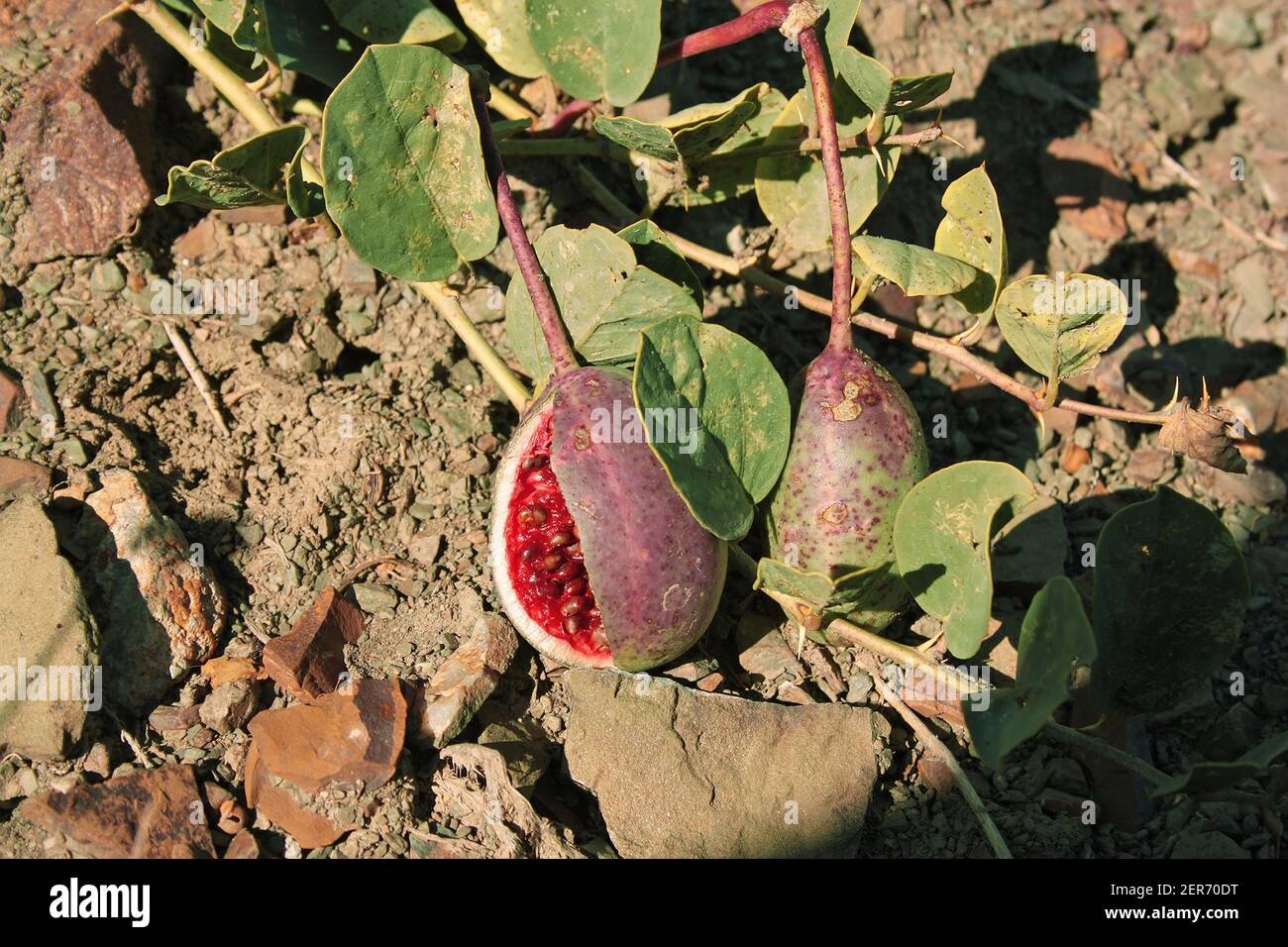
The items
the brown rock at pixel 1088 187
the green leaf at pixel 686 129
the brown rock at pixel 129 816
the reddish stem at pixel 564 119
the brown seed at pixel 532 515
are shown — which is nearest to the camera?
the brown rock at pixel 129 816

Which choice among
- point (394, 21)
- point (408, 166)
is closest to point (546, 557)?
point (408, 166)

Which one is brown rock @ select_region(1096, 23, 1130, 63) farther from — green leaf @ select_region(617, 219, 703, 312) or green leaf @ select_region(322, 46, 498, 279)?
green leaf @ select_region(322, 46, 498, 279)

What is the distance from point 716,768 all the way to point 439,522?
2.46ft

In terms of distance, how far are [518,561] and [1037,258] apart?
1.62 m

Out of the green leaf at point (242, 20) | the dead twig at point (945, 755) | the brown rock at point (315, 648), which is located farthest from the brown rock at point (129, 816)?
the green leaf at point (242, 20)

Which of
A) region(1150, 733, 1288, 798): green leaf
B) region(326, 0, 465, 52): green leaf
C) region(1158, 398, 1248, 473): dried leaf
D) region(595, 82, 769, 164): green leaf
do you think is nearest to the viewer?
region(1150, 733, 1288, 798): green leaf

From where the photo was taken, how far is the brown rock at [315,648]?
2068 millimetres

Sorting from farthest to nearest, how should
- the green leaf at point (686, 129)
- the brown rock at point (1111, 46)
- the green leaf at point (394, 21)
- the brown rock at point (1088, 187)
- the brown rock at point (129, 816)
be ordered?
the brown rock at point (1111, 46)
the brown rock at point (1088, 187)
the green leaf at point (394, 21)
the green leaf at point (686, 129)
the brown rock at point (129, 816)

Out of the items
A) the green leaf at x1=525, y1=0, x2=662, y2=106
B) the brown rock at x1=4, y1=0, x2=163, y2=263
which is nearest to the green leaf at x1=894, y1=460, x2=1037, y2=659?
the green leaf at x1=525, y1=0, x2=662, y2=106

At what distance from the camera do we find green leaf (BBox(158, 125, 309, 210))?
2033 mm

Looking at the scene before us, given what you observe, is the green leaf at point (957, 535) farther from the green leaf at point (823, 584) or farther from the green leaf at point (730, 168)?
the green leaf at point (730, 168)

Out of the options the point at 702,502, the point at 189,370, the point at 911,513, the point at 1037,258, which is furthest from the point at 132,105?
the point at 1037,258

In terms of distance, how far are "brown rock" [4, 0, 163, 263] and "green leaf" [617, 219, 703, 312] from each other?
1092mm

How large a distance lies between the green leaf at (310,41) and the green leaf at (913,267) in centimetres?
120
